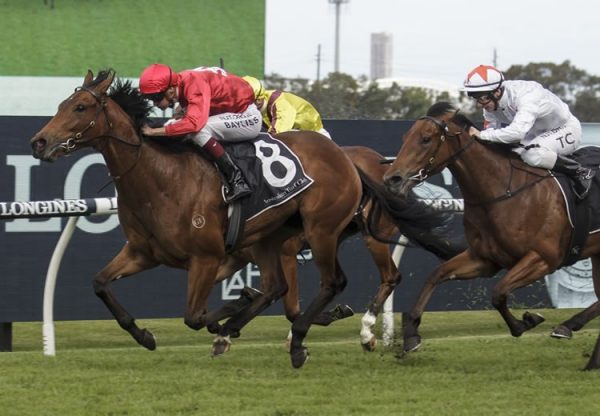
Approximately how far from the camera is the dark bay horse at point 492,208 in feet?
20.7

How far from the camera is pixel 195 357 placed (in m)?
6.81

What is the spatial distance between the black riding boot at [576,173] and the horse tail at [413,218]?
769 mm

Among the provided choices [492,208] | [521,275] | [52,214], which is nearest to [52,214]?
[52,214]

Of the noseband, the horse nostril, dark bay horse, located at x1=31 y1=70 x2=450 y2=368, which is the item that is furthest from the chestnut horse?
the horse nostril

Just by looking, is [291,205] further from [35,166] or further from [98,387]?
[35,166]

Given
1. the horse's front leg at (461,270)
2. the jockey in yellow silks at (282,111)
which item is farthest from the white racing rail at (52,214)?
the horse's front leg at (461,270)

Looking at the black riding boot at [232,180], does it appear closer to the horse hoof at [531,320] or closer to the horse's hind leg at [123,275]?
the horse's hind leg at [123,275]

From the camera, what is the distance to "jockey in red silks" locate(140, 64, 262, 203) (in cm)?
625

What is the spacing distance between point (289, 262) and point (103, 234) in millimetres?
1326

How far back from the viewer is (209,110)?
21.1 feet

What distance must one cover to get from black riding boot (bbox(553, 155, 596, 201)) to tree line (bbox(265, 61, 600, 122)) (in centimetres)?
2437

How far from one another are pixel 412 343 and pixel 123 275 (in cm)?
155

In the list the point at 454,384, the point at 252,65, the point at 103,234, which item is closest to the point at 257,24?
the point at 252,65

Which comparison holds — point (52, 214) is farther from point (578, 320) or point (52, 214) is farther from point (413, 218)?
point (578, 320)
